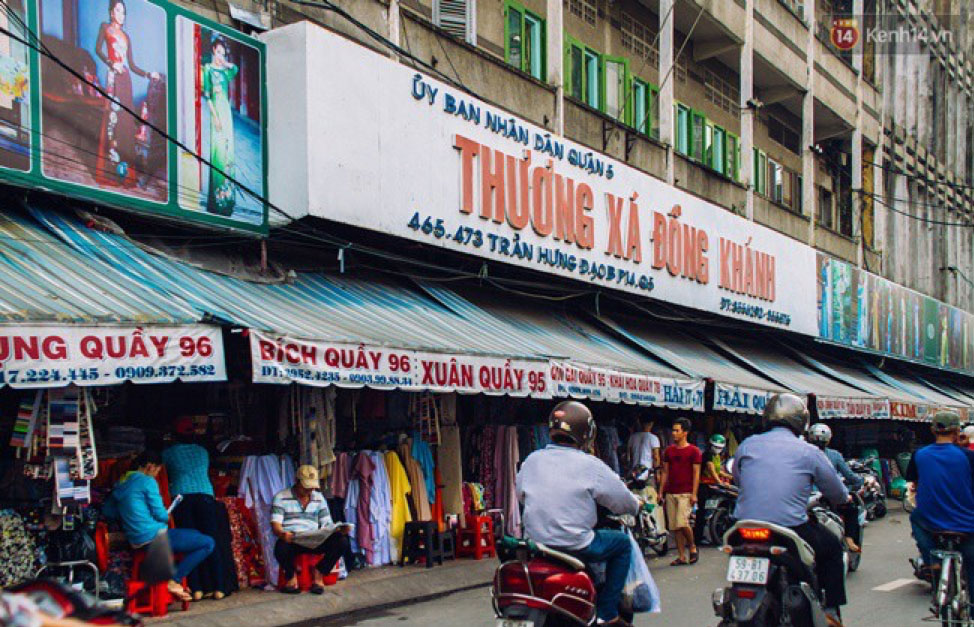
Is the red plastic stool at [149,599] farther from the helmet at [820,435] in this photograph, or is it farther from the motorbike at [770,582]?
the helmet at [820,435]

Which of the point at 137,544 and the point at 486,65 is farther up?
the point at 486,65

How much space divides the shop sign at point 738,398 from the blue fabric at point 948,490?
27.0 ft

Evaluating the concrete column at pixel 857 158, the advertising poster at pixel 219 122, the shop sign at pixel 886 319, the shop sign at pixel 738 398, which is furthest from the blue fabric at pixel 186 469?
the concrete column at pixel 857 158

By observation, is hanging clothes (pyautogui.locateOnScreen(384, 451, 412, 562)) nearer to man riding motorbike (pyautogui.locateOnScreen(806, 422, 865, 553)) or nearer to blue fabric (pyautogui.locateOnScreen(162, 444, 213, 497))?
blue fabric (pyautogui.locateOnScreen(162, 444, 213, 497))

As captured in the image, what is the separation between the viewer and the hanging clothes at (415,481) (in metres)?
12.7

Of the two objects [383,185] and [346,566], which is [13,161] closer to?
[383,185]

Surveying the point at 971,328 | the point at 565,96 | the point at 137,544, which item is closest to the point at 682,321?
the point at 565,96

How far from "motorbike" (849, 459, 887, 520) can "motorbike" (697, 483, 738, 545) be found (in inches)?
133

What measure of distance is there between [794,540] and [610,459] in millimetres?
9621

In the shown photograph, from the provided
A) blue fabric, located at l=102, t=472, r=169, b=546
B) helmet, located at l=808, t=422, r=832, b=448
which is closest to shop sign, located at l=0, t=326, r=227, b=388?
blue fabric, located at l=102, t=472, r=169, b=546

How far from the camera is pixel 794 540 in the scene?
22.0 feet

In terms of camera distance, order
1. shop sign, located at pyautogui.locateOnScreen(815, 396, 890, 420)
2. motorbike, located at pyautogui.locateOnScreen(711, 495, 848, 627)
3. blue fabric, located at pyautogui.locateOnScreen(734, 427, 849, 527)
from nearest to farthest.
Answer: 1. motorbike, located at pyautogui.locateOnScreen(711, 495, 848, 627)
2. blue fabric, located at pyautogui.locateOnScreen(734, 427, 849, 527)
3. shop sign, located at pyautogui.locateOnScreen(815, 396, 890, 420)

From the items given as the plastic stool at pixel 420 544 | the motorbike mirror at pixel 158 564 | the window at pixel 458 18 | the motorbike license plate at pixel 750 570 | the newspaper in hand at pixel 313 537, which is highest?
the window at pixel 458 18

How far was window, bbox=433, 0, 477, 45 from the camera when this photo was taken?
→ 1522 cm
